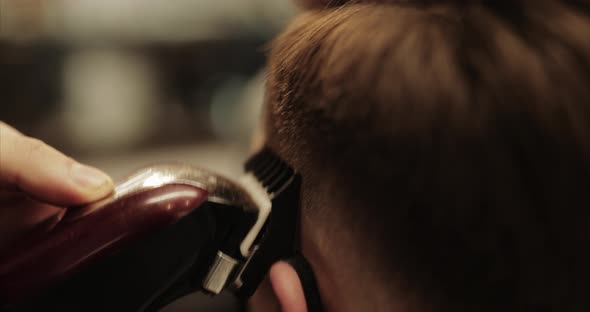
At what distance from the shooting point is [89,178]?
56cm

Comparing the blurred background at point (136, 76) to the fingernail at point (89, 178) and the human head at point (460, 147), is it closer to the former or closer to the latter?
the fingernail at point (89, 178)

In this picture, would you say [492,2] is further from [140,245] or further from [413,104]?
[140,245]

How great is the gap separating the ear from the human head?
69 mm

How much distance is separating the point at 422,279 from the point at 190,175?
0.80 feet

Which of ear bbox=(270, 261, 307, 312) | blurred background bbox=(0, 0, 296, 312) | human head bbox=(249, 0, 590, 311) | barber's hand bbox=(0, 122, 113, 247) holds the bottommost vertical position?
blurred background bbox=(0, 0, 296, 312)

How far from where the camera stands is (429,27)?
1.38ft

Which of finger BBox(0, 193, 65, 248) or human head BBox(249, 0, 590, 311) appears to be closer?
human head BBox(249, 0, 590, 311)

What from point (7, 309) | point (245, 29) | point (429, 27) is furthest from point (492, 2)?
point (245, 29)

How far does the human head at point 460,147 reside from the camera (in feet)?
1.24

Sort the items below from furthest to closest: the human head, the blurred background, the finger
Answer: the blurred background → the finger → the human head

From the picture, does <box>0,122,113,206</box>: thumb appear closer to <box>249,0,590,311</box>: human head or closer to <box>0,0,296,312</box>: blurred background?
<box>249,0,590,311</box>: human head

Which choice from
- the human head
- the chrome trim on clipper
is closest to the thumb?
the chrome trim on clipper

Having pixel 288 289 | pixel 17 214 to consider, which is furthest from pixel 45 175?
pixel 288 289

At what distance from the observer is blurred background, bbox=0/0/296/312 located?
2.24 metres
